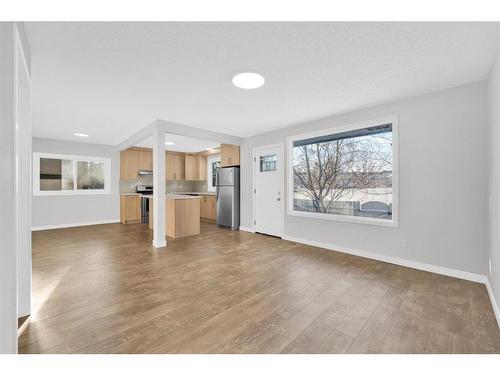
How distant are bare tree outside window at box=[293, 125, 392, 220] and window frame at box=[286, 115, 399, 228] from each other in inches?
3.6

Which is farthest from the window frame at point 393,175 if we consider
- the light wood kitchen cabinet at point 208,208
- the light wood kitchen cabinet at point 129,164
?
the light wood kitchen cabinet at point 129,164

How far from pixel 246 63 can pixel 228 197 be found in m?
3.92

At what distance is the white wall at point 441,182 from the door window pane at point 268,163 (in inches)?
75.1

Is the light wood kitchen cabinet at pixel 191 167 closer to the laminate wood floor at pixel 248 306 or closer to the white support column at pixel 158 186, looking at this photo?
the white support column at pixel 158 186

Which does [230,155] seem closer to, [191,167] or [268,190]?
[268,190]

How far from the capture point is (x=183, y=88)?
2645mm

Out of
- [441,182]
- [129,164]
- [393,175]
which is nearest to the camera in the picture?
[441,182]

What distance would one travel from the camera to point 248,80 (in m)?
2.40

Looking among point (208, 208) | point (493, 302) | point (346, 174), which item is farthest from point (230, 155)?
point (493, 302)

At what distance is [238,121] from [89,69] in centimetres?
232

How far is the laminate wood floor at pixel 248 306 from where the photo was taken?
150cm

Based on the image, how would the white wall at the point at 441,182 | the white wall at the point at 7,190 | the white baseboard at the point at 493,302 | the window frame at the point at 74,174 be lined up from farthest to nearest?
the window frame at the point at 74,174, the white wall at the point at 441,182, the white baseboard at the point at 493,302, the white wall at the point at 7,190
